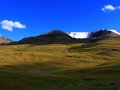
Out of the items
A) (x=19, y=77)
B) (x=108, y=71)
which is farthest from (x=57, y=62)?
(x=19, y=77)

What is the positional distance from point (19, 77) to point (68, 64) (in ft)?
454

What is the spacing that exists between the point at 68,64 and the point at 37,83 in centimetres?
14159

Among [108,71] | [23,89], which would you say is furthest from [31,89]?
[108,71]

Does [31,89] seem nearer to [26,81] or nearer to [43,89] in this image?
[43,89]

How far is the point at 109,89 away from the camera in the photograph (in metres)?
41.5

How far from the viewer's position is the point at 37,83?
176ft

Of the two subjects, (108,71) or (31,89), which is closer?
(31,89)

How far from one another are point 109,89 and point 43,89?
27.0 ft

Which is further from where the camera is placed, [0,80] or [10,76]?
[10,76]

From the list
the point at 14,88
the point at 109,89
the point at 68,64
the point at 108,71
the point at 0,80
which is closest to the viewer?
the point at 109,89

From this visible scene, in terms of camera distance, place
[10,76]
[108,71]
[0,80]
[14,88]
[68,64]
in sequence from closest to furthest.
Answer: [14,88]
[0,80]
[10,76]
[108,71]
[68,64]

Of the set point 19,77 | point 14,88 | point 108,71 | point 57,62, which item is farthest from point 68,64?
point 14,88

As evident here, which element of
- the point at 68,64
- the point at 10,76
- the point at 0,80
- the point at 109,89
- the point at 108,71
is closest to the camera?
the point at 109,89

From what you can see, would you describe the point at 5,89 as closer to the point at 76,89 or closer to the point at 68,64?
the point at 76,89
